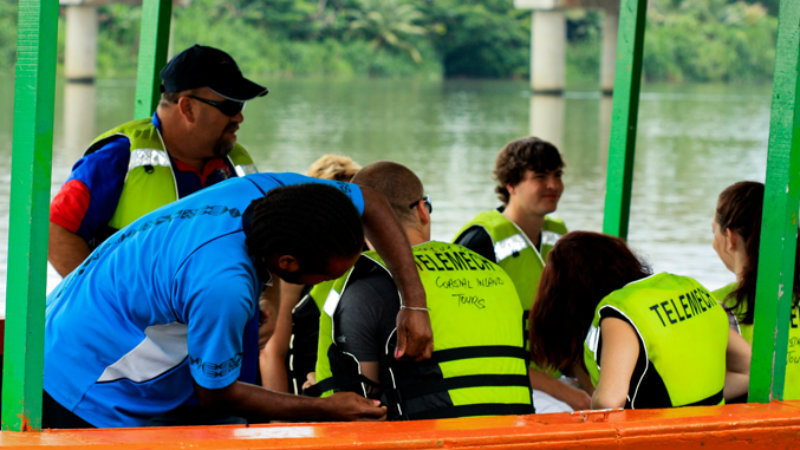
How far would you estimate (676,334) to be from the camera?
2934 millimetres

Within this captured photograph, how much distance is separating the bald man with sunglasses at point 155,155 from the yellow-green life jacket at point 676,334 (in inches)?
57.7

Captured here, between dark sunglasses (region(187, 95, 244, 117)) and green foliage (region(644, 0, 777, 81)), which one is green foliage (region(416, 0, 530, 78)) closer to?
green foliage (region(644, 0, 777, 81))

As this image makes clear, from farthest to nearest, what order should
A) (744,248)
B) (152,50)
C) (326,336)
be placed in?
(152,50)
(744,248)
(326,336)

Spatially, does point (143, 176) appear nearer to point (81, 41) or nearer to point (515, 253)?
point (515, 253)

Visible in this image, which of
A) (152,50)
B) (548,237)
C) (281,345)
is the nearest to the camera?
(281,345)

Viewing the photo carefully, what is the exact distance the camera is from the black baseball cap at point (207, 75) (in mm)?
3670

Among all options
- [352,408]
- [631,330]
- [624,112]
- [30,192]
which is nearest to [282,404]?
[352,408]

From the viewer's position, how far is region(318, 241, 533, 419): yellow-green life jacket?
2.90 metres

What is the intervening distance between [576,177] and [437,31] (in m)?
36.6

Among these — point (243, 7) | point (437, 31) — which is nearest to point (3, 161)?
point (243, 7)

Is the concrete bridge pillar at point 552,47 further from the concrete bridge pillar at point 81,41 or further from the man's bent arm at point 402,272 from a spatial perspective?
the man's bent arm at point 402,272

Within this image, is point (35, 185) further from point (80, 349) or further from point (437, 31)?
point (437, 31)

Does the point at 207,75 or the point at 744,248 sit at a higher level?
the point at 207,75

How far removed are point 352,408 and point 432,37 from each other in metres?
50.9
